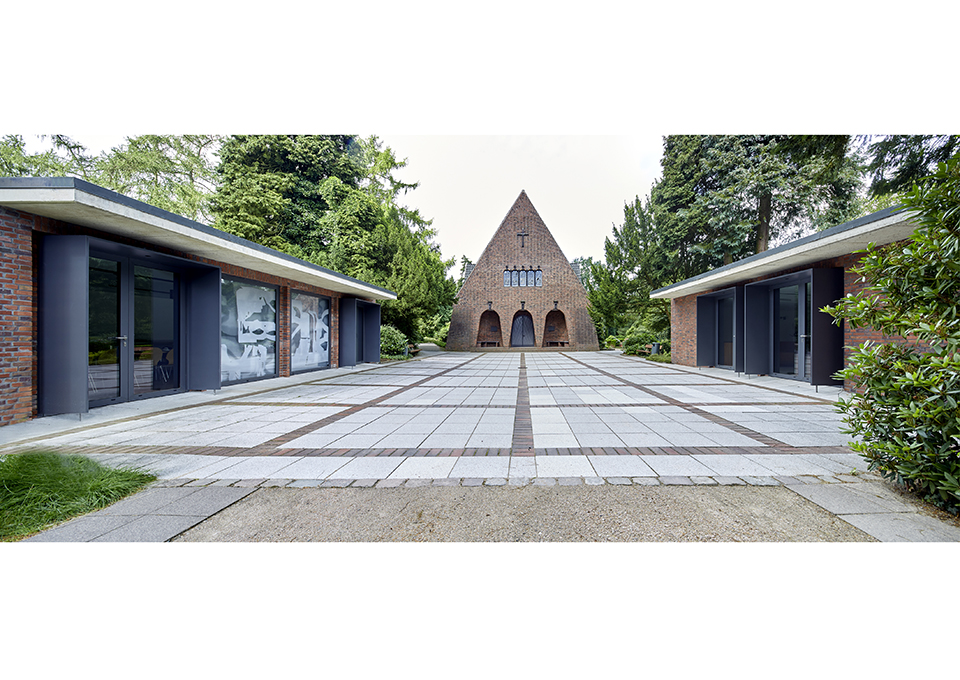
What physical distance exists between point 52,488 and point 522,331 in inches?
1113

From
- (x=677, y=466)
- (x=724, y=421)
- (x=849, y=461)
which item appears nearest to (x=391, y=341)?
(x=724, y=421)

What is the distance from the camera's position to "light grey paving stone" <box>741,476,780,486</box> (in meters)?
3.42

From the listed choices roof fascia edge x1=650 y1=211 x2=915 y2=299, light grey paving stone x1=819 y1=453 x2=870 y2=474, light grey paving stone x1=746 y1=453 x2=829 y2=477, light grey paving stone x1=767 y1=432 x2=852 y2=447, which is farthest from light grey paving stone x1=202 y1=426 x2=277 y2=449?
roof fascia edge x1=650 y1=211 x2=915 y2=299

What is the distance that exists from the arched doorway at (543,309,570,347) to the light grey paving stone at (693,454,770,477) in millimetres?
25239

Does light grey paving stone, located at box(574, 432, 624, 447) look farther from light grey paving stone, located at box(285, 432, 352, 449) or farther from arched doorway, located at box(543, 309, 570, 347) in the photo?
arched doorway, located at box(543, 309, 570, 347)

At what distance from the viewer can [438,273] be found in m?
22.5

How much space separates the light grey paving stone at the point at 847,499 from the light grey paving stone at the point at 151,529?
485cm

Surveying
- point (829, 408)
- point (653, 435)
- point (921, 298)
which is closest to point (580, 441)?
point (653, 435)

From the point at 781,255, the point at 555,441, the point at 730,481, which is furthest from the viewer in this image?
the point at 781,255

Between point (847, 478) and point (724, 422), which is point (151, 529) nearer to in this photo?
point (847, 478)

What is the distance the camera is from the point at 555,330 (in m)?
30.0

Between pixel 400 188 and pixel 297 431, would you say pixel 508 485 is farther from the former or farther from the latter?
pixel 400 188

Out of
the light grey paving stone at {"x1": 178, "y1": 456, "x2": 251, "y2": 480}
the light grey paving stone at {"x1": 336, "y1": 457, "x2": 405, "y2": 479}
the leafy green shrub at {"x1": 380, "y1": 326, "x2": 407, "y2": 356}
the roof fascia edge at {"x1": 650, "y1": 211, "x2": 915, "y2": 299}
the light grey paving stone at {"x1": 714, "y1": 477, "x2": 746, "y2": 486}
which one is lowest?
the light grey paving stone at {"x1": 178, "y1": 456, "x2": 251, "y2": 480}

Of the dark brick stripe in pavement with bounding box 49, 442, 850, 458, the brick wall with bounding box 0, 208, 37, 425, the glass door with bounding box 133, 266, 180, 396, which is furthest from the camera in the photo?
the glass door with bounding box 133, 266, 180, 396
